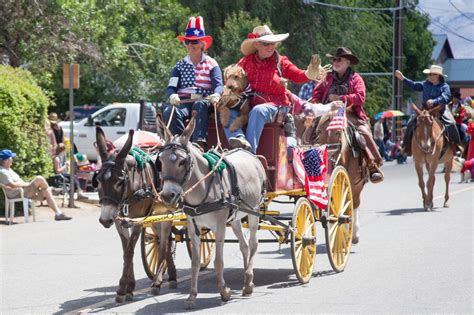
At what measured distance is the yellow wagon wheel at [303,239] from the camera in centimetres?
1090

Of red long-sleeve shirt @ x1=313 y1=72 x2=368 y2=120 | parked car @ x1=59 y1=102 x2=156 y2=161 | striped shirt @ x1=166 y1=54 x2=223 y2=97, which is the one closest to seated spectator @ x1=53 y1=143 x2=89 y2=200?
parked car @ x1=59 y1=102 x2=156 y2=161

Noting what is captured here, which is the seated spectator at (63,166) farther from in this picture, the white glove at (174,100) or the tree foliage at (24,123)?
the white glove at (174,100)

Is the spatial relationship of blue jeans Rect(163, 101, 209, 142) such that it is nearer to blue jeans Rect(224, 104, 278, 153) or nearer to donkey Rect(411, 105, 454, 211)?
blue jeans Rect(224, 104, 278, 153)

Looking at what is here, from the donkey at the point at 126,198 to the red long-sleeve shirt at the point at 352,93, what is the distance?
4309 mm

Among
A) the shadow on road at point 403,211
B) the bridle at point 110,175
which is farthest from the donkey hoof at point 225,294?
the shadow on road at point 403,211

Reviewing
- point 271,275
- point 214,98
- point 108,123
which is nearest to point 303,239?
point 271,275

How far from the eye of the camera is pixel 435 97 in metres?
20.8

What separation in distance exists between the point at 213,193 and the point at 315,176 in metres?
2.36

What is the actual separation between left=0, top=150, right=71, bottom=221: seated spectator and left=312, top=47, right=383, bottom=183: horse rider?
6.10 meters

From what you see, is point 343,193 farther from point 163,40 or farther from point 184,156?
point 163,40

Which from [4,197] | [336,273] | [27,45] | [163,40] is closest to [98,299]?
[336,273]

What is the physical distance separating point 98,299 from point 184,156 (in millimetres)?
1886

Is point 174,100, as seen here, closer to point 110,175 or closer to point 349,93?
point 110,175

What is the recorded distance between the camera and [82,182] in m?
23.0
